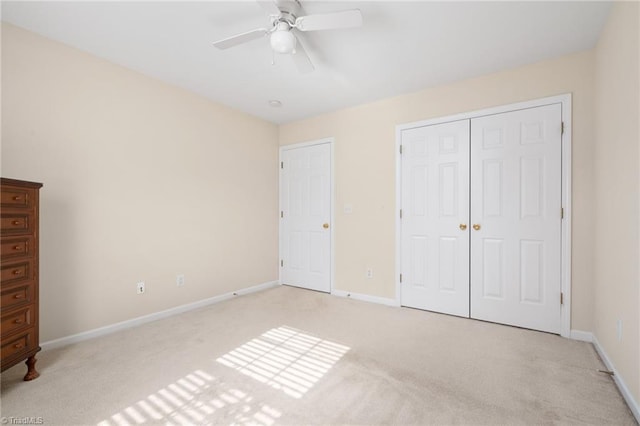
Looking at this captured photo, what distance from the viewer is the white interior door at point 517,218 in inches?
104

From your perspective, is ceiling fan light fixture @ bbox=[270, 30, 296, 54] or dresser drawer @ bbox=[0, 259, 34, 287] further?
ceiling fan light fixture @ bbox=[270, 30, 296, 54]

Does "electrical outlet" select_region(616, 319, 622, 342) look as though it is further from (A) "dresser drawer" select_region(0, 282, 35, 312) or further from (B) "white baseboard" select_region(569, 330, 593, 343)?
(A) "dresser drawer" select_region(0, 282, 35, 312)

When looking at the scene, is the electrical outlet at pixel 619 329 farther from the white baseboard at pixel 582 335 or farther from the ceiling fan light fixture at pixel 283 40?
the ceiling fan light fixture at pixel 283 40

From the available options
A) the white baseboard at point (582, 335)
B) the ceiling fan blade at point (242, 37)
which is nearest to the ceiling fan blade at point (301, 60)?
the ceiling fan blade at point (242, 37)

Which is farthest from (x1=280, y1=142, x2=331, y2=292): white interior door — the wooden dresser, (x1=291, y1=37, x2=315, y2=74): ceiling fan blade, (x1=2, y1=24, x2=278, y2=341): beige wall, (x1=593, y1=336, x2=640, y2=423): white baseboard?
the wooden dresser

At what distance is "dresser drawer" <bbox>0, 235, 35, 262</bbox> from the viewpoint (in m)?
1.72

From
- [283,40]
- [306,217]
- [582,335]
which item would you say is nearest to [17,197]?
[283,40]

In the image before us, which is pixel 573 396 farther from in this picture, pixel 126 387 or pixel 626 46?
pixel 126 387

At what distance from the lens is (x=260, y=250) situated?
4262 mm

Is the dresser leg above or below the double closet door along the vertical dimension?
below

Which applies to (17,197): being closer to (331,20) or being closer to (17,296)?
(17,296)

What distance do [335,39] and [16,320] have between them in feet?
9.59

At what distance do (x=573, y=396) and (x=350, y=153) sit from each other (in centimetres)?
305

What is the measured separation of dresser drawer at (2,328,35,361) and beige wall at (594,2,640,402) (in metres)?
3.54
